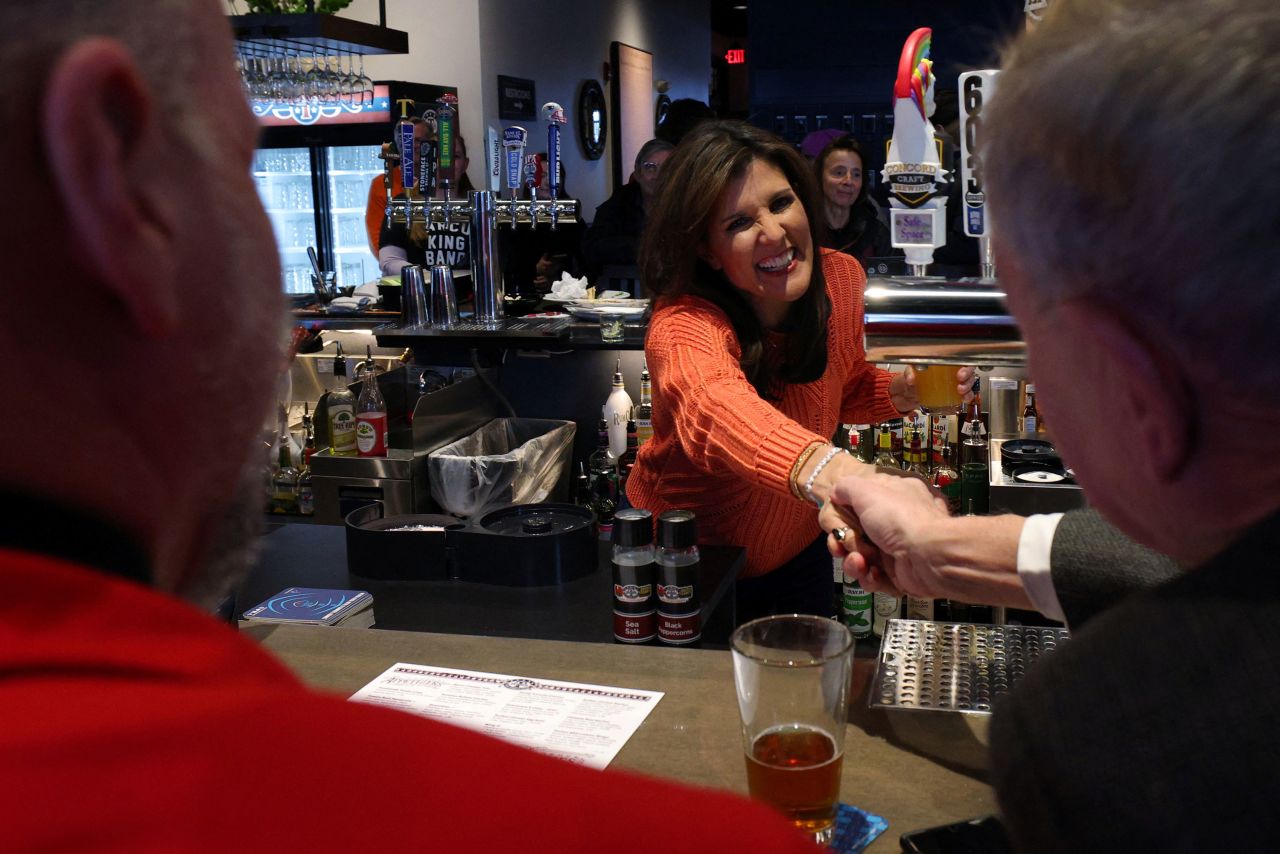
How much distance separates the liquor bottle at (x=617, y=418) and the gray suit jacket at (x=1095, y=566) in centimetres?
235

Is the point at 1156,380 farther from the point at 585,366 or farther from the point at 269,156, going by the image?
the point at 269,156

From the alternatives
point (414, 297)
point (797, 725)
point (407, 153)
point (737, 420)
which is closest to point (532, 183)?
point (407, 153)

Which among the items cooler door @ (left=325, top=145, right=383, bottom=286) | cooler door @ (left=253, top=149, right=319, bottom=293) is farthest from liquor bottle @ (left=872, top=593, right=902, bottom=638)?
cooler door @ (left=253, top=149, right=319, bottom=293)

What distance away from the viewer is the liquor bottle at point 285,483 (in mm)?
3930

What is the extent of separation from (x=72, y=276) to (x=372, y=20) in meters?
8.48

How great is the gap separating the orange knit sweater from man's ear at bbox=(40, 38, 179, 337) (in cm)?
154

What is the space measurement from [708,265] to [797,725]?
1595 millimetres

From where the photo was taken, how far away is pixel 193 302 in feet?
1.56

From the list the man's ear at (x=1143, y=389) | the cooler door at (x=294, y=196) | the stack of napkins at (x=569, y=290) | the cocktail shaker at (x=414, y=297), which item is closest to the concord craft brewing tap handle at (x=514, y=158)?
the cocktail shaker at (x=414, y=297)

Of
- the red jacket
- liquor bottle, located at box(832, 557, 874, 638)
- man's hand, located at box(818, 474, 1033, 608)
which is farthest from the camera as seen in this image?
liquor bottle, located at box(832, 557, 874, 638)

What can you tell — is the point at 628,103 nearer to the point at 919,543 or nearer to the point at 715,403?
the point at 715,403

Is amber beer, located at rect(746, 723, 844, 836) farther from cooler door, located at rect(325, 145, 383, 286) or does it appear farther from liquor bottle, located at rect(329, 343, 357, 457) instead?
cooler door, located at rect(325, 145, 383, 286)

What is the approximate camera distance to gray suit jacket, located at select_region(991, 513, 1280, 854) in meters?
0.52

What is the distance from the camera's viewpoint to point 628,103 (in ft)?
38.1
